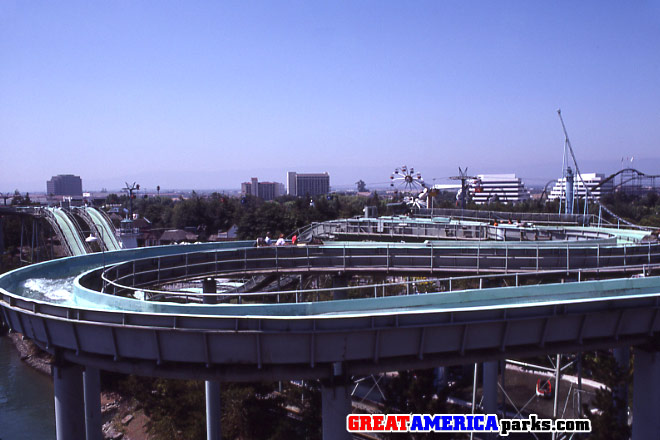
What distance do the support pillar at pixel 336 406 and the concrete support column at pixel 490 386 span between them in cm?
990

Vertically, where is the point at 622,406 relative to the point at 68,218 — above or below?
below

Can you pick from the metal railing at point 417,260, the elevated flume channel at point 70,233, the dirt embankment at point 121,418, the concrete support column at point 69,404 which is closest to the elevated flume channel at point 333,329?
the concrete support column at point 69,404

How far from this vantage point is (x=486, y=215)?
65.5m

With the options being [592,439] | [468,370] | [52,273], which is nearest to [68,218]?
[52,273]

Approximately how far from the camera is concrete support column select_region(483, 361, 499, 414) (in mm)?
21578

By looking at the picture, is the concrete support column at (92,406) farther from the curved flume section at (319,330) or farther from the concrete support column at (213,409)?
the concrete support column at (213,409)

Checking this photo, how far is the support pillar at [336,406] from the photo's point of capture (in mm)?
13805

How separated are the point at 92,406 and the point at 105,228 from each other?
39.9m

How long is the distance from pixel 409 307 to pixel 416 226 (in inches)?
1254

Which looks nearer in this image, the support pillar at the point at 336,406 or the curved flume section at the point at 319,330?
the curved flume section at the point at 319,330

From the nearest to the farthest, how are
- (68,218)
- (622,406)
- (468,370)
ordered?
(622,406) < (468,370) < (68,218)

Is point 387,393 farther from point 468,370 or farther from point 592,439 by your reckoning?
point 468,370

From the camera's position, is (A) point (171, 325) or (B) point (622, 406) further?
(B) point (622, 406)

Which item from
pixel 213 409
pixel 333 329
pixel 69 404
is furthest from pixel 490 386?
pixel 69 404
